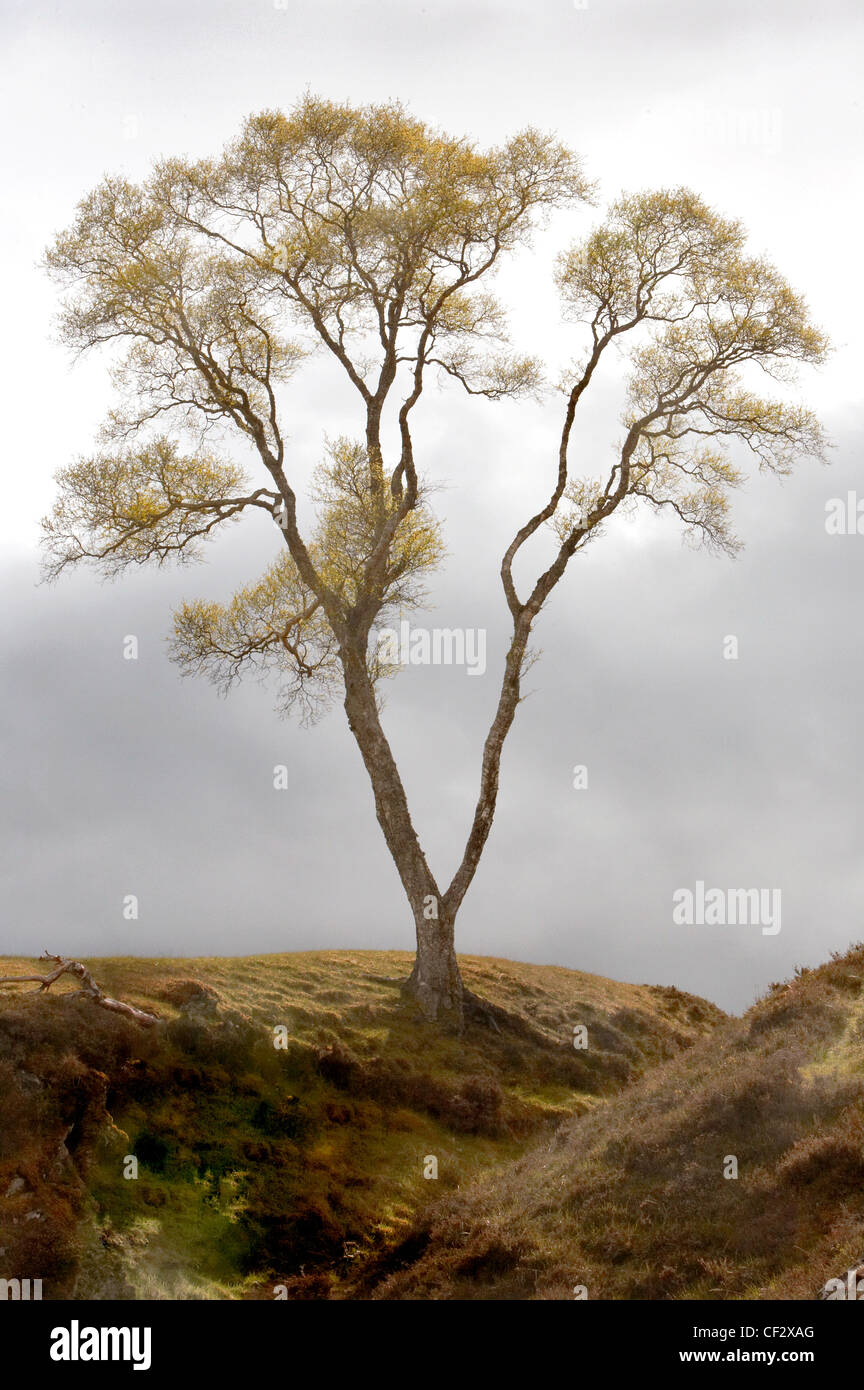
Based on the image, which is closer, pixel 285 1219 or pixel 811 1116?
pixel 811 1116

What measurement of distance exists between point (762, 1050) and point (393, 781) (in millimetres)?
11632

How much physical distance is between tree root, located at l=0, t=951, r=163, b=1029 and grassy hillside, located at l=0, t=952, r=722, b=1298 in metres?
0.30

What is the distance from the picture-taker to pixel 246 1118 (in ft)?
64.6

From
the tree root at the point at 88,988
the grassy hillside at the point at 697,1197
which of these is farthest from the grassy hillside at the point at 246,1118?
the grassy hillside at the point at 697,1197

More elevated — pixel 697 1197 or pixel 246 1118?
pixel 697 1197

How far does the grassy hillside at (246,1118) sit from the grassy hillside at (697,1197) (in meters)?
1.82

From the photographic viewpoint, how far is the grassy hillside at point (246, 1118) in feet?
52.5

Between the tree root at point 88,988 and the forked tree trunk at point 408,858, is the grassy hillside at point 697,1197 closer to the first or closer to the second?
the tree root at point 88,988

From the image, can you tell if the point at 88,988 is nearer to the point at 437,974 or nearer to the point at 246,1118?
the point at 246,1118

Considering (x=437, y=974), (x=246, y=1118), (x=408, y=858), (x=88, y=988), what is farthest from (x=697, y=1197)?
(x=408, y=858)

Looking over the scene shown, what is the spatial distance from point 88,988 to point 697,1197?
11320 mm
